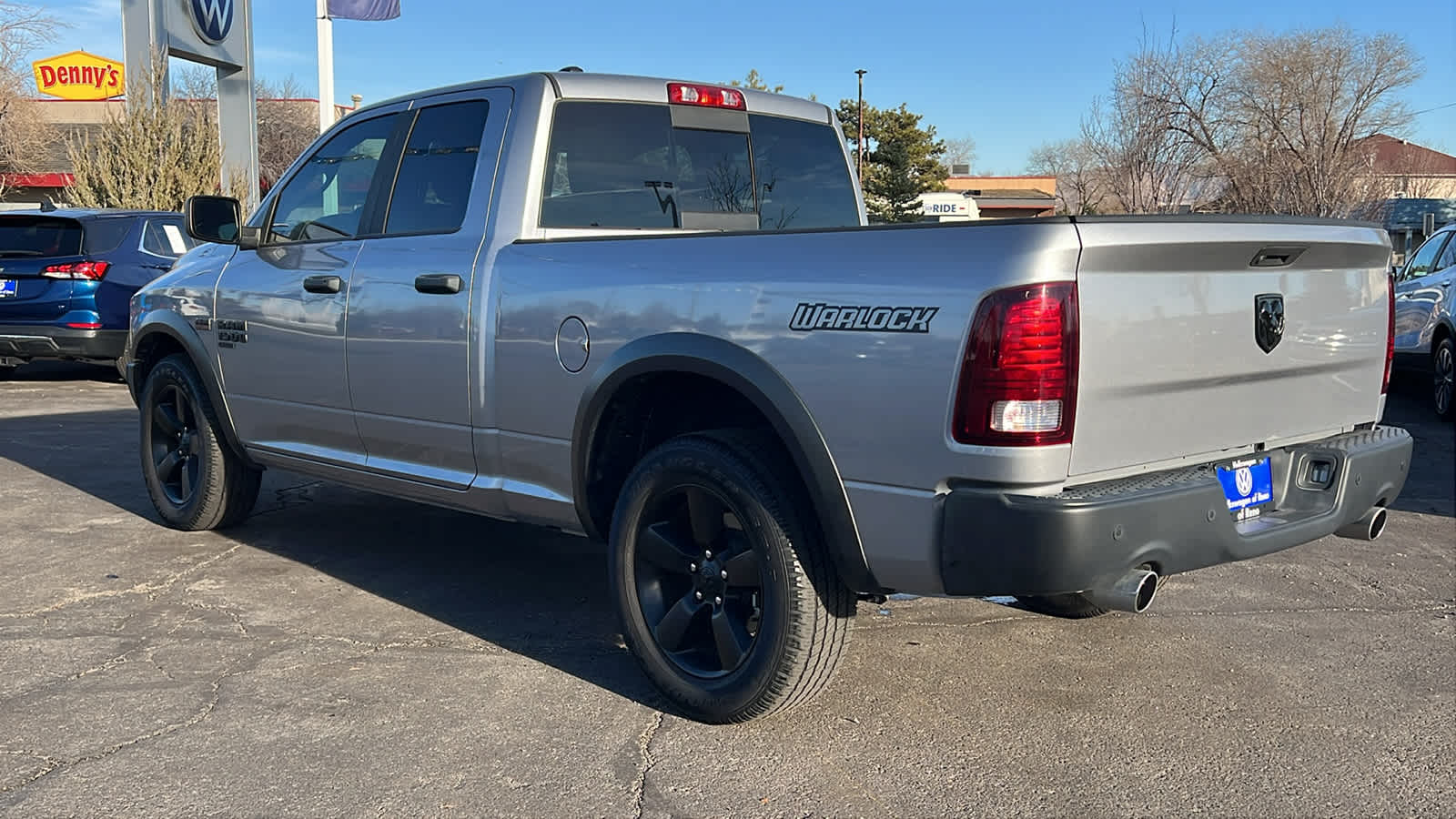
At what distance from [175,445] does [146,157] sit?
499 inches

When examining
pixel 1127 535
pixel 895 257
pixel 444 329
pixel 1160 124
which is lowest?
pixel 1127 535

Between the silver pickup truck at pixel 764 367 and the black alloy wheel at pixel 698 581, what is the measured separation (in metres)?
0.01

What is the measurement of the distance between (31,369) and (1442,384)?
Result: 45.2 feet

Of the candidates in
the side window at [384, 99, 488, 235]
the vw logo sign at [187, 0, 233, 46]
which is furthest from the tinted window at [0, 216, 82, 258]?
the vw logo sign at [187, 0, 233, 46]

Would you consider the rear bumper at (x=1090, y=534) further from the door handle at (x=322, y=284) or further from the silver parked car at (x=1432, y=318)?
the silver parked car at (x=1432, y=318)

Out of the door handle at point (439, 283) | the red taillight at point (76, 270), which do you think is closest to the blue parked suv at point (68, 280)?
the red taillight at point (76, 270)

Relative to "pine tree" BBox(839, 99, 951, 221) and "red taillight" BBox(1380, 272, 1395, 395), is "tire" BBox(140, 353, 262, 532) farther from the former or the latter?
"pine tree" BBox(839, 99, 951, 221)

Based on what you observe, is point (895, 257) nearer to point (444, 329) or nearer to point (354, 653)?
point (444, 329)

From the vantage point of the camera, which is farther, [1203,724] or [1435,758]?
[1203,724]

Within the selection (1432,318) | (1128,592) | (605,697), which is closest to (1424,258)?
(1432,318)

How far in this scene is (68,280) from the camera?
10.8m

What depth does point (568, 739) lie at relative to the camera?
342cm

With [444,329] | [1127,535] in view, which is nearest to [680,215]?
[444,329]

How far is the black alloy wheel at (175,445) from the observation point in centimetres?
576
